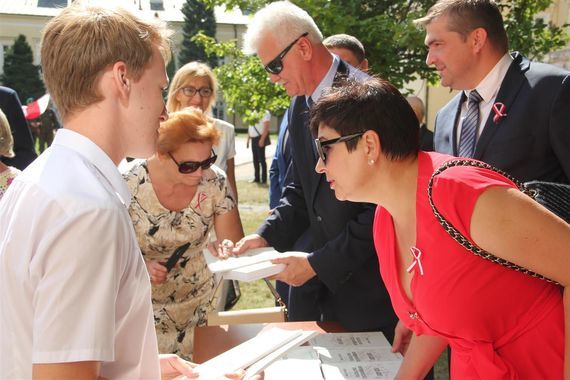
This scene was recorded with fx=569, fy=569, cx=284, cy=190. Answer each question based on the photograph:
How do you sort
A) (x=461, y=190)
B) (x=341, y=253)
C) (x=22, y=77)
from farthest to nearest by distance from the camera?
(x=22, y=77) → (x=341, y=253) → (x=461, y=190)

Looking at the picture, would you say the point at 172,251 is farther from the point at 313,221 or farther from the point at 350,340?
the point at 350,340

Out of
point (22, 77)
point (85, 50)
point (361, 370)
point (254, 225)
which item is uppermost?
point (85, 50)

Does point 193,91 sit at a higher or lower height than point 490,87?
lower

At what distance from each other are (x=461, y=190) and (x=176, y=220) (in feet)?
6.08

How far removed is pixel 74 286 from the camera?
981 millimetres

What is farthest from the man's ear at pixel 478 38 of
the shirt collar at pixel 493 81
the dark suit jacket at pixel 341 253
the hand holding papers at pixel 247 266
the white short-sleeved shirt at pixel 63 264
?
the white short-sleeved shirt at pixel 63 264

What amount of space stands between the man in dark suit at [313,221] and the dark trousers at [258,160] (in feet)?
34.0

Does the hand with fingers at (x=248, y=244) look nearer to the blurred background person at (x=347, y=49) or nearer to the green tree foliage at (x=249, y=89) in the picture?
the blurred background person at (x=347, y=49)

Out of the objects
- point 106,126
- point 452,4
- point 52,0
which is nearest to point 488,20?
point 452,4

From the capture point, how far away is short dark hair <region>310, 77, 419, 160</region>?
1610 millimetres

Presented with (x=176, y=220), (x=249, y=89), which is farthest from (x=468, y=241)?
(x=249, y=89)

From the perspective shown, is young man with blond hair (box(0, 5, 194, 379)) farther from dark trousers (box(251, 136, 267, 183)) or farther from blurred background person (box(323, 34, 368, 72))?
dark trousers (box(251, 136, 267, 183))

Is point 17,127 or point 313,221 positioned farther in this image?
point 17,127

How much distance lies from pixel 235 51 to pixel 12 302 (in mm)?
6701
